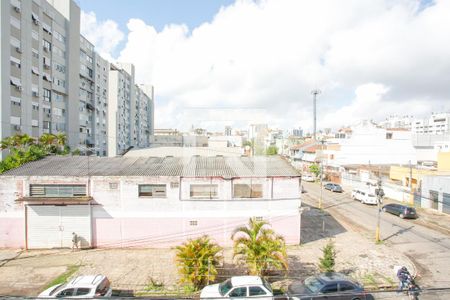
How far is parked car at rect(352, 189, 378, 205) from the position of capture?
30.4 metres

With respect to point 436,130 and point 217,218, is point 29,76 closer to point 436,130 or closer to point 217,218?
point 217,218

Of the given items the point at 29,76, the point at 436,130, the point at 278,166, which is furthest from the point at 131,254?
the point at 436,130

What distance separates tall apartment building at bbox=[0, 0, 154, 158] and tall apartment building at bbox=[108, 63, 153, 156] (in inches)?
9.9

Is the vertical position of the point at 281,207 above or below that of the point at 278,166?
below

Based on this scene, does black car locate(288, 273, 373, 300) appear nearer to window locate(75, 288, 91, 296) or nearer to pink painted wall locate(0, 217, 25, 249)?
window locate(75, 288, 91, 296)

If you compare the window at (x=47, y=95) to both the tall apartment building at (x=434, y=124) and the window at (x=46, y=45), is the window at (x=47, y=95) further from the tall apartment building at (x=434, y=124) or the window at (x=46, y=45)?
the tall apartment building at (x=434, y=124)

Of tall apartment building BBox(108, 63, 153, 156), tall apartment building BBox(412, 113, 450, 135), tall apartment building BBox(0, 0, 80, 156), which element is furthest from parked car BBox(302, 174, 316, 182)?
tall apartment building BBox(412, 113, 450, 135)

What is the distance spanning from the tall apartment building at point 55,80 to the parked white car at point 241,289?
106ft

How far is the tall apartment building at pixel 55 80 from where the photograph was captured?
32.4 m

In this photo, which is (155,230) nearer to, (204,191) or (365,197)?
(204,191)

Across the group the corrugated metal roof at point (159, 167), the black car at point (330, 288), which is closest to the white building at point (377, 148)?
the corrugated metal roof at point (159, 167)

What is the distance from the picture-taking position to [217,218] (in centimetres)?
1712

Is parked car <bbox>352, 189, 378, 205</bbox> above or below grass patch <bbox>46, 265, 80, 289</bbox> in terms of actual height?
above

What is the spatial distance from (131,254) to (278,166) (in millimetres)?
11109
